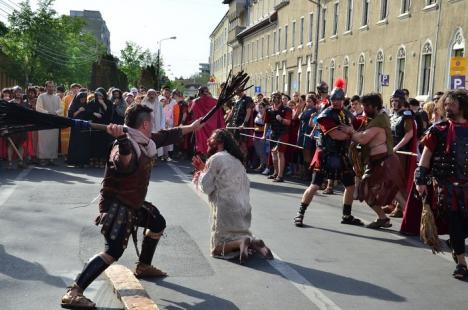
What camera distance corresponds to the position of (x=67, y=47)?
77.0 m

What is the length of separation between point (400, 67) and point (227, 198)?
22217 mm

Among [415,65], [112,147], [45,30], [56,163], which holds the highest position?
[45,30]

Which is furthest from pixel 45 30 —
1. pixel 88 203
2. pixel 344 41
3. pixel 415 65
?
pixel 88 203

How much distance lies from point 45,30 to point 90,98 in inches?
2366

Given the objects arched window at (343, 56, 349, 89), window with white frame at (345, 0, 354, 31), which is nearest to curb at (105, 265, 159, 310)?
arched window at (343, 56, 349, 89)

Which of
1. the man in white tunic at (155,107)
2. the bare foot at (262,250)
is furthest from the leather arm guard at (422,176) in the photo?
the man in white tunic at (155,107)

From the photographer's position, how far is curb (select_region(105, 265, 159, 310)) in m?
4.98

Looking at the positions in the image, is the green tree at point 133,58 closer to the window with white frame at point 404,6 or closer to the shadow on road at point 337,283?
the window with white frame at point 404,6

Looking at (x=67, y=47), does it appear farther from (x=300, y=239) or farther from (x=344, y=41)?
(x=300, y=239)

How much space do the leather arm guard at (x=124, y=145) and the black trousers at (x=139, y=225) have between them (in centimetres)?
66

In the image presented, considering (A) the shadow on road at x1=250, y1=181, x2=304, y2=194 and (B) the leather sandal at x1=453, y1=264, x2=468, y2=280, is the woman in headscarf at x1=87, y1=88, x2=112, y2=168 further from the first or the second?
(B) the leather sandal at x1=453, y1=264, x2=468, y2=280

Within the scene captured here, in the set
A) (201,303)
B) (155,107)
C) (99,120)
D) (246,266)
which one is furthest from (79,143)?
(201,303)

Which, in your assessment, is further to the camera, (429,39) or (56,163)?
(429,39)

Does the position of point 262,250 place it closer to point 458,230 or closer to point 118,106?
point 458,230
